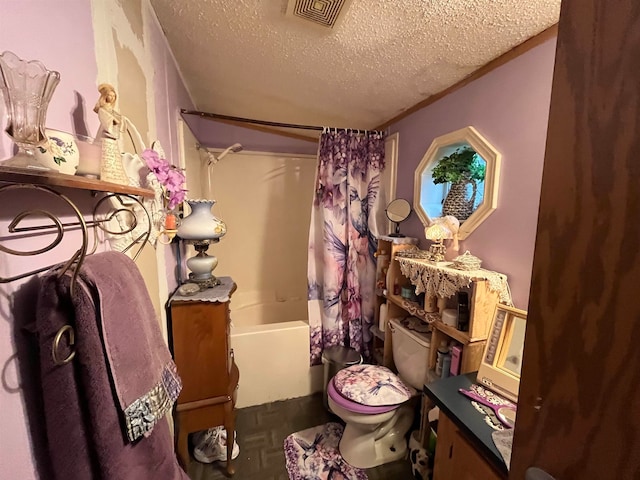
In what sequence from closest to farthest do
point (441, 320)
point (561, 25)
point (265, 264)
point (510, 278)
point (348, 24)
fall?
1. point (561, 25)
2. point (348, 24)
3. point (510, 278)
4. point (441, 320)
5. point (265, 264)

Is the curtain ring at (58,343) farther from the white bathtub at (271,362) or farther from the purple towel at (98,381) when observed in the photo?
the white bathtub at (271,362)

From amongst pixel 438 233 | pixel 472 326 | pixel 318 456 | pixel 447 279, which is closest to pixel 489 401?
pixel 472 326

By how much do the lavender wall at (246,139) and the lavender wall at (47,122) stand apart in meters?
1.61

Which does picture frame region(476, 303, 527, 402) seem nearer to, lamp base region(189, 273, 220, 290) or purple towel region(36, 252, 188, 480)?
purple towel region(36, 252, 188, 480)

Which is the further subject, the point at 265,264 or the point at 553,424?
the point at 265,264

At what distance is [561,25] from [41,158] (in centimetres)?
87

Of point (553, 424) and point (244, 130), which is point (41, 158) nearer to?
point (553, 424)

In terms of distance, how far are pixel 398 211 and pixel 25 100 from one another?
6.12ft

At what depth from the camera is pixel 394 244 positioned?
1.78 metres

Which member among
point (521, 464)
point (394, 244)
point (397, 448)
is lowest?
point (397, 448)

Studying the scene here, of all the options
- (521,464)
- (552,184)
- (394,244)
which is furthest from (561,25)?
(394,244)

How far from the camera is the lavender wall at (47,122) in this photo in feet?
1.45

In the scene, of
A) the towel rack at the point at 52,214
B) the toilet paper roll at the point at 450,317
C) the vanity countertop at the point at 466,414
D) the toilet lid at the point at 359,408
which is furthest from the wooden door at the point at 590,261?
the toilet lid at the point at 359,408

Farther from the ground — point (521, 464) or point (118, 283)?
point (118, 283)
